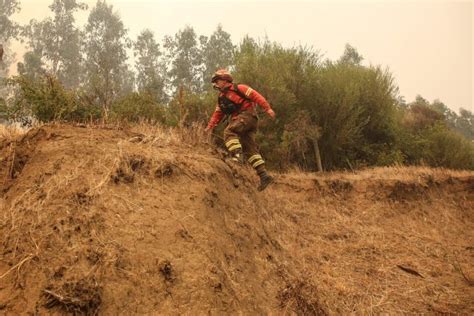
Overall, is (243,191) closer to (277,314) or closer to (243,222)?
(243,222)

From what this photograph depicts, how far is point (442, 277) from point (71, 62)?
47132 millimetres

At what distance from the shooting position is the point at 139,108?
497 inches

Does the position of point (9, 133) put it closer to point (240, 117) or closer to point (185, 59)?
point (240, 117)

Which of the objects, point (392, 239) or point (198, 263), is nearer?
point (198, 263)

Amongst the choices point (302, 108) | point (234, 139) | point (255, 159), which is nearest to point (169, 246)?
point (234, 139)

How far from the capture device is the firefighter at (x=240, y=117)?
7324 mm

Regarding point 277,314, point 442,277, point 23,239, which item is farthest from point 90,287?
point 442,277

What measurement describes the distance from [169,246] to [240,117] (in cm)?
350

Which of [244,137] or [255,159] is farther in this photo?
[244,137]

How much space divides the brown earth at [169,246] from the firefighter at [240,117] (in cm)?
37

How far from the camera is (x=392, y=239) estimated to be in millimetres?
9562

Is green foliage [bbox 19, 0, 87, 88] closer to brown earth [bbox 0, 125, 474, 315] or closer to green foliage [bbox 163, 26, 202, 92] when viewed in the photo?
green foliage [bbox 163, 26, 202, 92]

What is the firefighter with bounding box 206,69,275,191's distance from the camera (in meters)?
7.32

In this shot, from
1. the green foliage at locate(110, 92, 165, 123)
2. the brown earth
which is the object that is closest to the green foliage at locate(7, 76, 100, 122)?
the brown earth
